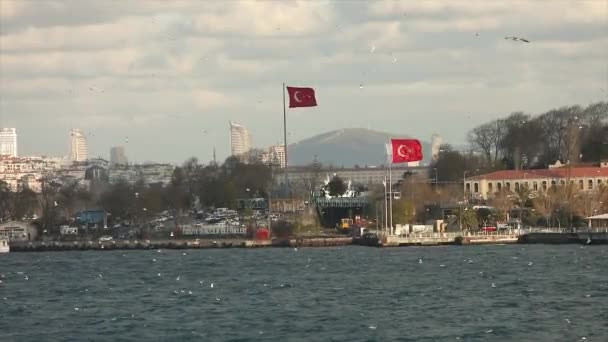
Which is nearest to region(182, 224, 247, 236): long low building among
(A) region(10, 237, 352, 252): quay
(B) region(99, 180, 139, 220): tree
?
(A) region(10, 237, 352, 252): quay

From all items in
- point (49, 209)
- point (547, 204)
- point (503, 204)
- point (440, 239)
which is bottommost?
point (440, 239)

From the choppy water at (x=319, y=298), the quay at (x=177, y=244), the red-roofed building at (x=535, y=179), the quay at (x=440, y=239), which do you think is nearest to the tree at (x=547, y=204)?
the red-roofed building at (x=535, y=179)

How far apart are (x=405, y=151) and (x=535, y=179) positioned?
1232 inches

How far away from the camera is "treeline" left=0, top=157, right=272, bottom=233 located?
127 meters

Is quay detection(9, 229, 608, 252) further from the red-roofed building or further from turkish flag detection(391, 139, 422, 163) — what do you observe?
the red-roofed building

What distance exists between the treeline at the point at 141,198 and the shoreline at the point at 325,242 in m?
19.9

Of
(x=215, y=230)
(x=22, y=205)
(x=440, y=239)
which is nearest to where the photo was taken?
(x=440, y=239)

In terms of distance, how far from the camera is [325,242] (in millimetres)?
94062

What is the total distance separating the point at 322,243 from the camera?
94.1 metres

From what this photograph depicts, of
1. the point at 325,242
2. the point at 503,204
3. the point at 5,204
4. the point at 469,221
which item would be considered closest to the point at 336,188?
the point at 503,204

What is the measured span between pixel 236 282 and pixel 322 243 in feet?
118

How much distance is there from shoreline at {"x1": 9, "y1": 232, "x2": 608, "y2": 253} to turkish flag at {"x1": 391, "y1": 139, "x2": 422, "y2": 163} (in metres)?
4.65

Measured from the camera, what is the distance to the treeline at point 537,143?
424 ft

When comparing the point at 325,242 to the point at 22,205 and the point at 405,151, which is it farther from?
the point at 22,205
